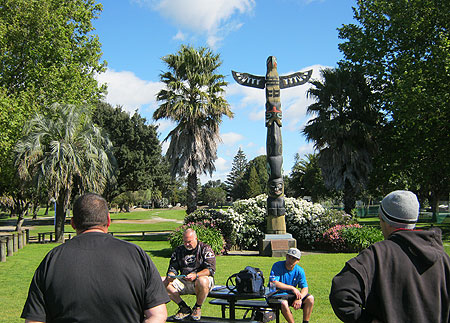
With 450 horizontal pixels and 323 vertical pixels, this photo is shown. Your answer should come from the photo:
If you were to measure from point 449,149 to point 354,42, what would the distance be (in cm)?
886

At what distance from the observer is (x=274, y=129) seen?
1711 cm

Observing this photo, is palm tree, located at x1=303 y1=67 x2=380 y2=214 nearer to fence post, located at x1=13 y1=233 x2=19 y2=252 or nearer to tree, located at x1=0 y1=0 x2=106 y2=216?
tree, located at x1=0 y1=0 x2=106 y2=216

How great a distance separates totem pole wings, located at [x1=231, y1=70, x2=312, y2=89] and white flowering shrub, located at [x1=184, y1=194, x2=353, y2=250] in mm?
5322

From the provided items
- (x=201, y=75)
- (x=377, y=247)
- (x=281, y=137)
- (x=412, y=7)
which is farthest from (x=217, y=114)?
(x=377, y=247)

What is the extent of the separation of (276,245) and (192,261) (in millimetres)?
9793

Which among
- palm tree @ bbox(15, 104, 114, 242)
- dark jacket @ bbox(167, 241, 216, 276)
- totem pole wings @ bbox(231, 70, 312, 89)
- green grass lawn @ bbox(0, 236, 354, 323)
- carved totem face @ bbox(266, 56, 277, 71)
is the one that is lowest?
green grass lawn @ bbox(0, 236, 354, 323)

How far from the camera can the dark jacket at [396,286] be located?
101 inches

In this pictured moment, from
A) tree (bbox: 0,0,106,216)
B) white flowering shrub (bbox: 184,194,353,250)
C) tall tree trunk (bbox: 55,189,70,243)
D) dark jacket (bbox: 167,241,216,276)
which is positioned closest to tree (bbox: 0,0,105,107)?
tree (bbox: 0,0,106,216)

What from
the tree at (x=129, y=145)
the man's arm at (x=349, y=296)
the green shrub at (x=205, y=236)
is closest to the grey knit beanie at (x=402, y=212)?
the man's arm at (x=349, y=296)

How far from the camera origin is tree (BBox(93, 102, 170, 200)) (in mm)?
42375

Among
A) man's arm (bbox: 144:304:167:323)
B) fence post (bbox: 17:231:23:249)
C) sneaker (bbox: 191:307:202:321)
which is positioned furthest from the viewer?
fence post (bbox: 17:231:23:249)

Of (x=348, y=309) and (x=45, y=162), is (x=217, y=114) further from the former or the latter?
(x=348, y=309)

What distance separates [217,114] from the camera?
76.4 feet

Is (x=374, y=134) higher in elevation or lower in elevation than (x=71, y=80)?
lower
